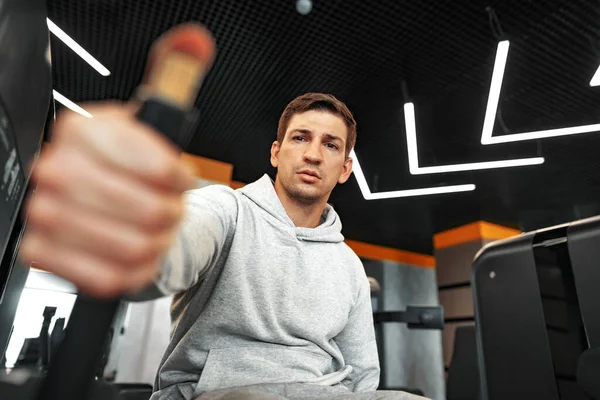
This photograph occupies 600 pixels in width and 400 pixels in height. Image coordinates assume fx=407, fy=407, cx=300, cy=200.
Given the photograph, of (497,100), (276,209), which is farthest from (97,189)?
(497,100)

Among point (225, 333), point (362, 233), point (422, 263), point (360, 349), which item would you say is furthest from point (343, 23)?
point (422, 263)

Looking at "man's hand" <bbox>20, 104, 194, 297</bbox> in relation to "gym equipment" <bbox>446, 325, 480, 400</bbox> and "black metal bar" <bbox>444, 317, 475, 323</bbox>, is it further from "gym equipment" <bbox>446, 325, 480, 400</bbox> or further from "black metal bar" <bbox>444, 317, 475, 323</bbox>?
"black metal bar" <bbox>444, 317, 475, 323</bbox>

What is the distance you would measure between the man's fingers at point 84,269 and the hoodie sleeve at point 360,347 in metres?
0.92

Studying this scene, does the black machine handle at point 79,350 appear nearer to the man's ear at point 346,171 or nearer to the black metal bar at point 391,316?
the man's ear at point 346,171

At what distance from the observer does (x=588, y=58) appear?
2.75 m

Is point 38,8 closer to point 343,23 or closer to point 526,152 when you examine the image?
point 343,23

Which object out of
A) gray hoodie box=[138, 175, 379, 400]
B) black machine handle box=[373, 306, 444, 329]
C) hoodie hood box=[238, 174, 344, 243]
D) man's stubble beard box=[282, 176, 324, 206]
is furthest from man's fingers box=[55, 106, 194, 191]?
black machine handle box=[373, 306, 444, 329]

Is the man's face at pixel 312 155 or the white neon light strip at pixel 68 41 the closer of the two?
the man's face at pixel 312 155

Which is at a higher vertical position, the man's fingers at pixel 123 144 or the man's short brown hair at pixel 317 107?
the man's short brown hair at pixel 317 107

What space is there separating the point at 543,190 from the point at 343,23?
11.9ft

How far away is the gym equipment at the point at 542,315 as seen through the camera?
0.95 metres

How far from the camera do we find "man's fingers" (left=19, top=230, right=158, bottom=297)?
0.25 meters

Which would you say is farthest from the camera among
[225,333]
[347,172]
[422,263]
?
[422,263]

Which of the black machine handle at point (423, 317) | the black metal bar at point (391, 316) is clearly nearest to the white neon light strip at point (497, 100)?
the black machine handle at point (423, 317)
